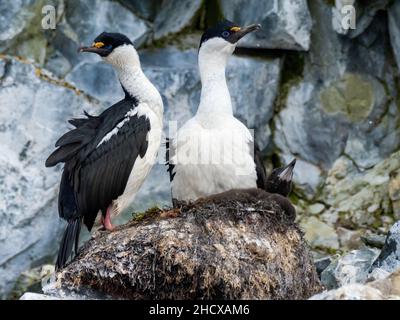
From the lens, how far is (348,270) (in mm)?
9477

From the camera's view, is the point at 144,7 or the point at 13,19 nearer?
the point at 13,19

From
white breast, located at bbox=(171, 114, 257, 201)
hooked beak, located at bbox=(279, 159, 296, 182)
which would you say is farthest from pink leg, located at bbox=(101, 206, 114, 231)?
hooked beak, located at bbox=(279, 159, 296, 182)

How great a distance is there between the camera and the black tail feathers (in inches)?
334

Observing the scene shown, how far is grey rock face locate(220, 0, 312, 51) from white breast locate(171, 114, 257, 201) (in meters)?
2.50

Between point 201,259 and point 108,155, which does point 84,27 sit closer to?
point 108,155

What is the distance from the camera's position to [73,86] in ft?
37.3

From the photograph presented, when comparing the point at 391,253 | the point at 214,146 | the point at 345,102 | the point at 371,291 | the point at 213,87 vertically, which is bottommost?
the point at 391,253

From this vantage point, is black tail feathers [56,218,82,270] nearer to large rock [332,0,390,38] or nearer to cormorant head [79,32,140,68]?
cormorant head [79,32,140,68]

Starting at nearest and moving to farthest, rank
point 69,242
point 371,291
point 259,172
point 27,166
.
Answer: point 371,291 < point 69,242 < point 259,172 < point 27,166

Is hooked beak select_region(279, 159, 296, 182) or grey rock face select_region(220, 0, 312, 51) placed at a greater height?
grey rock face select_region(220, 0, 312, 51)

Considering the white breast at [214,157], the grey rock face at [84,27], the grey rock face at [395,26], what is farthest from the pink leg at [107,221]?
the grey rock face at [395,26]

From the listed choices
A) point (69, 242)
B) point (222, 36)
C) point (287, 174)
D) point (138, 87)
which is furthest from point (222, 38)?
point (69, 242)

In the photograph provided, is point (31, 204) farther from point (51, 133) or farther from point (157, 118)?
point (157, 118)

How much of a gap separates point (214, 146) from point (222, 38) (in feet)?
2.91
